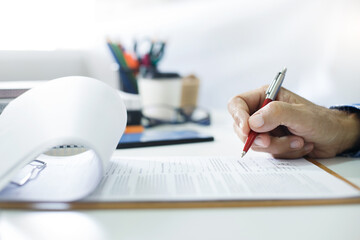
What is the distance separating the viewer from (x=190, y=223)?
0.31 meters

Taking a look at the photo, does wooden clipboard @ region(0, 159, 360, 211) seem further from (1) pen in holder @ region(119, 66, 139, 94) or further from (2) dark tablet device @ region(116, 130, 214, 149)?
(1) pen in holder @ region(119, 66, 139, 94)

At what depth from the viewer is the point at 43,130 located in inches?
13.7

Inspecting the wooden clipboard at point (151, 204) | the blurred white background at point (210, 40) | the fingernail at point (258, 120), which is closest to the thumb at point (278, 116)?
the fingernail at point (258, 120)

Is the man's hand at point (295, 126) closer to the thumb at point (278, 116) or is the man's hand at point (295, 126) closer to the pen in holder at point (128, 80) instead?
the thumb at point (278, 116)

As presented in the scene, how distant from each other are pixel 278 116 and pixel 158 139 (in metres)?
0.27

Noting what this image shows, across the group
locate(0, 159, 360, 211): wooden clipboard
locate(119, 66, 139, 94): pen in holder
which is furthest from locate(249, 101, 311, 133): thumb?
locate(119, 66, 139, 94): pen in holder

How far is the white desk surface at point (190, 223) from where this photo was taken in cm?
29

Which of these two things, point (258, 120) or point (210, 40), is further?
point (210, 40)

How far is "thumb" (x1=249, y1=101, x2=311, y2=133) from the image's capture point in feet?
1.52

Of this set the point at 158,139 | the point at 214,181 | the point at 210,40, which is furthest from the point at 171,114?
the point at 214,181

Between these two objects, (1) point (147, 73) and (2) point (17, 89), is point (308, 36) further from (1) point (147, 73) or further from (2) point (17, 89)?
(2) point (17, 89)

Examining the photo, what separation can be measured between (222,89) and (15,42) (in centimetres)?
78

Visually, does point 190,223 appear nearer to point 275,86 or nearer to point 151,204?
point 151,204

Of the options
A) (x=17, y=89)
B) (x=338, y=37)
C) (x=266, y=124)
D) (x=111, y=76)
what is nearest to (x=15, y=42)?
(x=17, y=89)
